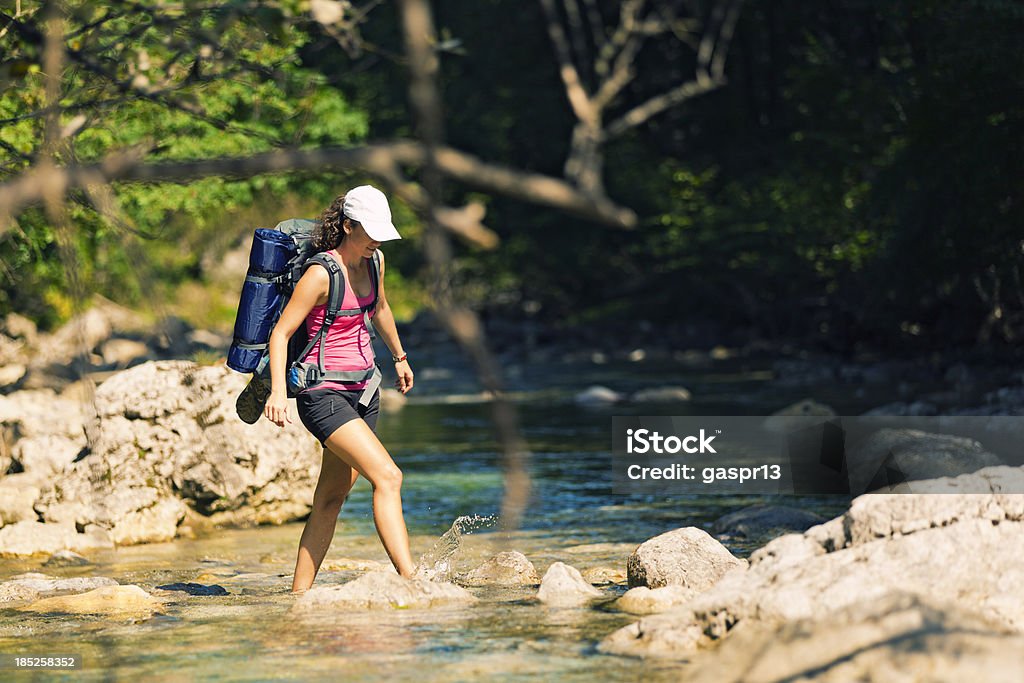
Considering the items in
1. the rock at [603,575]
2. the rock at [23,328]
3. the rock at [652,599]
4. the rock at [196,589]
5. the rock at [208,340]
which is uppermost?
the rock at [208,340]

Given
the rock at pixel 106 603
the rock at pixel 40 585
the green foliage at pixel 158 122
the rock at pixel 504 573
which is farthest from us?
the rock at pixel 504 573

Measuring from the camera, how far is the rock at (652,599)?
7352 mm

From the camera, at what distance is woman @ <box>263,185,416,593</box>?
24.1ft

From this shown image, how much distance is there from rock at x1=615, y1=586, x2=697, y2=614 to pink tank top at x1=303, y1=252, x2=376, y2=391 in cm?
170

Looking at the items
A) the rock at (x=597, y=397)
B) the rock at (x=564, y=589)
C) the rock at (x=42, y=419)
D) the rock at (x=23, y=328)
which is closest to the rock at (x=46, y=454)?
the rock at (x=42, y=419)

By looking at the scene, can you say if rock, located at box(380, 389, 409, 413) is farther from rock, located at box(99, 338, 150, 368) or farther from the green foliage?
rock, located at box(99, 338, 150, 368)

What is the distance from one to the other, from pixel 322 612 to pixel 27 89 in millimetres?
5634

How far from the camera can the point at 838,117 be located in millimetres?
26781

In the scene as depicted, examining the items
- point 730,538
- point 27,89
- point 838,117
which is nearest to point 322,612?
point 730,538

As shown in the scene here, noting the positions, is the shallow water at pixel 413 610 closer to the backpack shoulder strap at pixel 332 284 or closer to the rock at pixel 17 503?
the rock at pixel 17 503

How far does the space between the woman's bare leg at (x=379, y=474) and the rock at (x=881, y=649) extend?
2.16 m

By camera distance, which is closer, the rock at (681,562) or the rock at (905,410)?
the rock at (681,562)

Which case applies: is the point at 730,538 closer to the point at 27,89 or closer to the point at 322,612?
the point at 322,612
